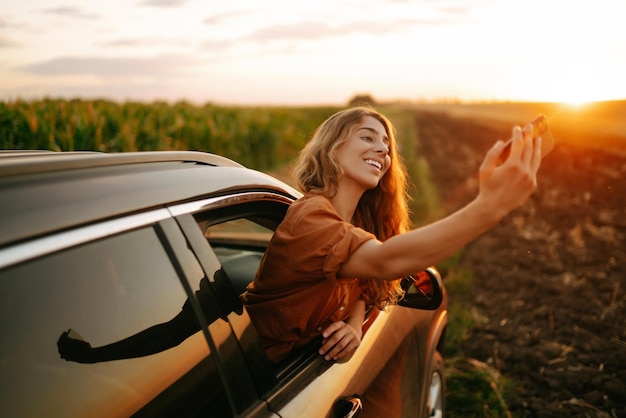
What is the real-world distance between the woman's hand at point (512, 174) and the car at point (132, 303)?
76cm

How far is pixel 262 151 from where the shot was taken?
17500 millimetres

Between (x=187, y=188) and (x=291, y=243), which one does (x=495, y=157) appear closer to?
(x=291, y=243)

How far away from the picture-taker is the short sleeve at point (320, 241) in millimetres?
1796

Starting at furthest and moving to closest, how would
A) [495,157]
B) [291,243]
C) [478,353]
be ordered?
[478,353], [291,243], [495,157]

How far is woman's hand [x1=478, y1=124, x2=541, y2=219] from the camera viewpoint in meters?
1.48

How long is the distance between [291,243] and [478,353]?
3.32 m

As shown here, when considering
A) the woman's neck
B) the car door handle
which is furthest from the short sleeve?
the woman's neck

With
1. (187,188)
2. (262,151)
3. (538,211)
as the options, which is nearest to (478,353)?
(187,188)

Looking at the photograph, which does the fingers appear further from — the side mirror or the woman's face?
the side mirror

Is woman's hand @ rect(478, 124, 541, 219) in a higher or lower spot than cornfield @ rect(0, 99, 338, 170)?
higher

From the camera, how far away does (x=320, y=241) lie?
6.03 feet

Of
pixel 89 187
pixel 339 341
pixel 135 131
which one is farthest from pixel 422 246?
pixel 135 131

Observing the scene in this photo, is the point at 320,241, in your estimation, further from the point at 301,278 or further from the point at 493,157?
the point at 493,157

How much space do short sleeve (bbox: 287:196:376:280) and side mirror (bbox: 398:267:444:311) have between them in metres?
0.76
